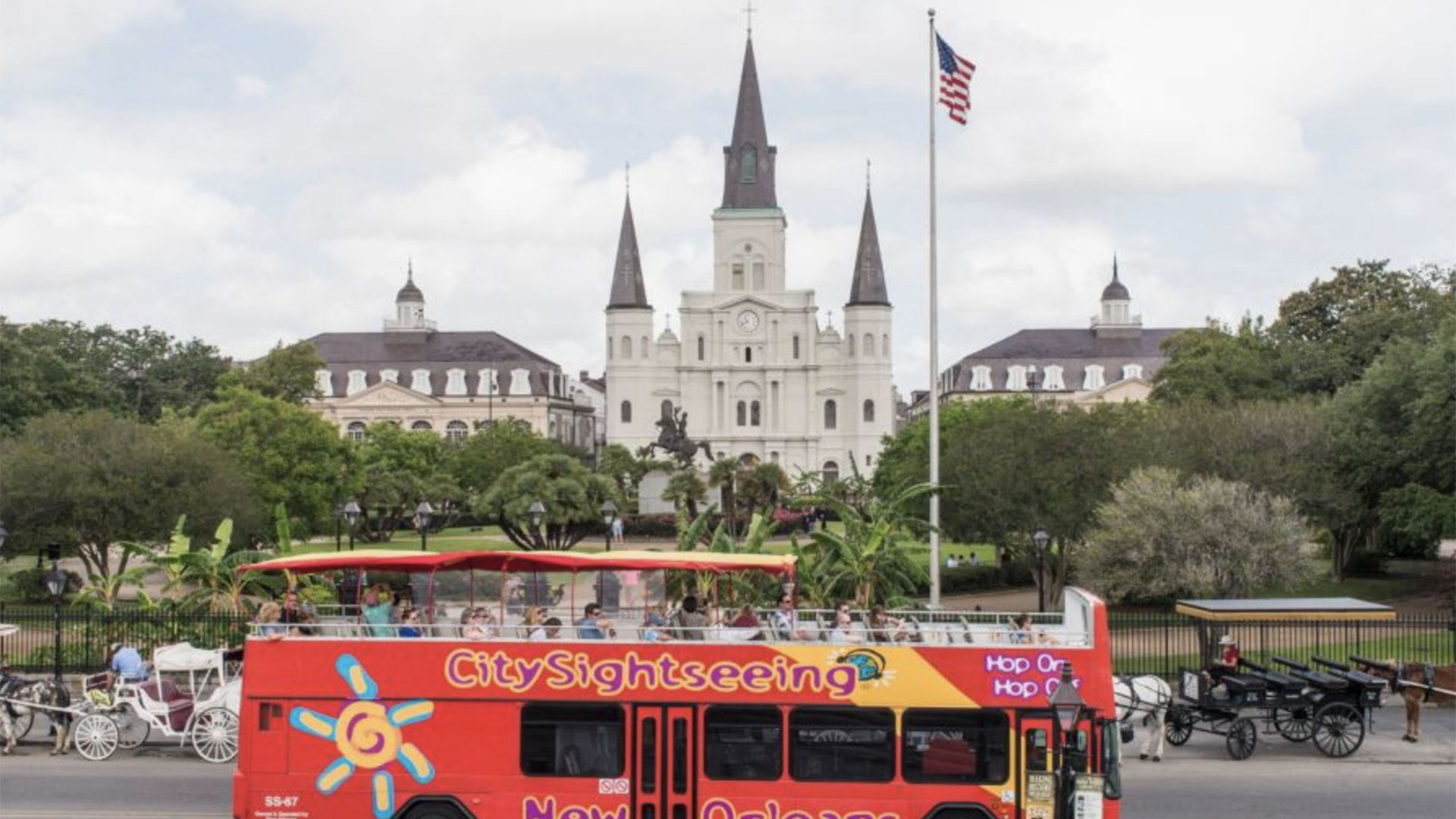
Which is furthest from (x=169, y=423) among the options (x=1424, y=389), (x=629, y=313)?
(x=629, y=313)

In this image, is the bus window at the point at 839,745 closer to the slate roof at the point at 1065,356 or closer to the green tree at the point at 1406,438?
the green tree at the point at 1406,438

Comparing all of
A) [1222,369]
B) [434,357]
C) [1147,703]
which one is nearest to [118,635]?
[1147,703]

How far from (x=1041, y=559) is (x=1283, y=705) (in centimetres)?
1802

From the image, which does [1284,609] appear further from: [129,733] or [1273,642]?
[129,733]

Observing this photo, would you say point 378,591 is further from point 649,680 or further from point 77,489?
point 77,489

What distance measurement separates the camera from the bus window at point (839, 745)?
15.4m

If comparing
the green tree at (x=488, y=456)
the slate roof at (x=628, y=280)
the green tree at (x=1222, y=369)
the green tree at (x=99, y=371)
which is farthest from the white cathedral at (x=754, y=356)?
the green tree at (x=1222, y=369)

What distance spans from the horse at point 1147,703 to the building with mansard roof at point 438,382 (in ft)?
416

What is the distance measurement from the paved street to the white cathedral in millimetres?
112909

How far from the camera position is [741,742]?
610 inches

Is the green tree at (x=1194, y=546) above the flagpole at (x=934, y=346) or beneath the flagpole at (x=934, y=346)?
beneath

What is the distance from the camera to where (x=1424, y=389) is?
4369cm

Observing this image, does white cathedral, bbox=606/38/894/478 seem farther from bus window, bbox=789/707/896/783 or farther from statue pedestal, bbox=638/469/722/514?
bus window, bbox=789/707/896/783

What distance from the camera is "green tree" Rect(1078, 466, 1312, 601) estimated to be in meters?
38.0
